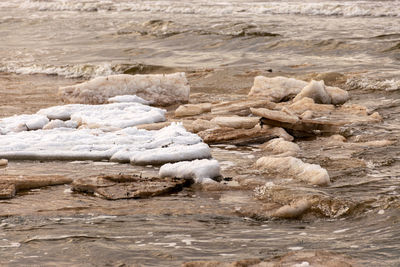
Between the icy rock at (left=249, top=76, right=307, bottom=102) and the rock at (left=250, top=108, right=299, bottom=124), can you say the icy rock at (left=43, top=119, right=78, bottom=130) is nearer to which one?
the rock at (left=250, top=108, right=299, bottom=124)

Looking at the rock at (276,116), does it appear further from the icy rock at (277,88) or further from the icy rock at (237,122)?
the icy rock at (277,88)

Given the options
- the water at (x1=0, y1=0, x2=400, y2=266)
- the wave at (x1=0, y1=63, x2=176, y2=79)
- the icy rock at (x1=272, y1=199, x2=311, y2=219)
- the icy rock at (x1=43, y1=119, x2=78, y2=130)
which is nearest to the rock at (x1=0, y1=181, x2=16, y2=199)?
the water at (x1=0, y1=0, x2=400, y2=266)

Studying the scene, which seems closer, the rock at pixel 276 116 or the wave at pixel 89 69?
the rock at pixel 276 116

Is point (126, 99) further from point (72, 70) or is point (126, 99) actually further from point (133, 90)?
point (72, 70)

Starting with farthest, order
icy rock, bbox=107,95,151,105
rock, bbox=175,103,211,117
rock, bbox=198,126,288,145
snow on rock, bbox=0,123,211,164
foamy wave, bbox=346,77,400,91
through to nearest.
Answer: foamy wave, bbox=346,77,400,91 → icy rock, bbox=107,95,151,105 → rock, bbox=175,103,211,117 → rock, bbox=198,126,288,145 → snow on rock, bbox=0,123,211,164

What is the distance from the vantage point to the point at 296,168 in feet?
20.5

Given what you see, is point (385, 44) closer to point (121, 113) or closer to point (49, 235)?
point (121, 113)

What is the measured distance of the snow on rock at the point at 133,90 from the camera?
34.0 ft

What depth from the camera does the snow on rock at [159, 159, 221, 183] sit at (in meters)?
6.09

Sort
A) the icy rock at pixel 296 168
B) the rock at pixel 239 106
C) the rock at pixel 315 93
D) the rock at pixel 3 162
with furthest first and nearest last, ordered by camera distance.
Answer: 1. the rock at pixel 315 93
2. the rock at pixel 239 106
3. the rock at pixel 3 162
4. the icy rock at pixel 296 168

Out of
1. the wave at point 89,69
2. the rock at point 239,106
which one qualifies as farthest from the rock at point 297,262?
the wave at point 89,69

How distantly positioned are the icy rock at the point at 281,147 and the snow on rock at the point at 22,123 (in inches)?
105

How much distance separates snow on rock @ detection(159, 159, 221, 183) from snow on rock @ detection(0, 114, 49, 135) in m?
2.55

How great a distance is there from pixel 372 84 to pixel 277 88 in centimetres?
194
